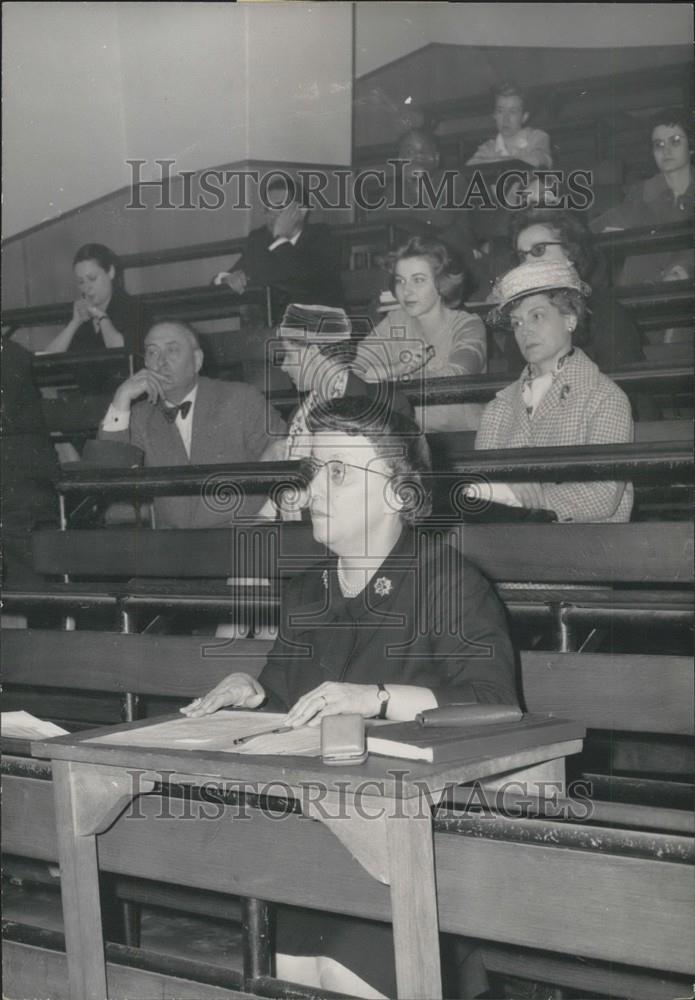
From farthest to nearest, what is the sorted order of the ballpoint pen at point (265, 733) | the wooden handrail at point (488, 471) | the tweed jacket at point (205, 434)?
the tweed jacket at point (205, 434) → the wooden handrail at point (488, 471) → the ballpoint pen at point (265, 733)

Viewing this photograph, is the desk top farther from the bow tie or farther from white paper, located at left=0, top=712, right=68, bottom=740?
the bow tie

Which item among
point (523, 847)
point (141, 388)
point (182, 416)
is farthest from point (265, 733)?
point (141, 388)

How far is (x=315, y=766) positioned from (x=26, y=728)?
31.7 inches

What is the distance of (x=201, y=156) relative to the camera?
Answer: 6.60 meters

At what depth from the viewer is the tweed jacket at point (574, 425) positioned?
271 cm

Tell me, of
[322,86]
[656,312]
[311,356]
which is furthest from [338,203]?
[656,312]

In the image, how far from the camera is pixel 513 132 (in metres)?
5.83

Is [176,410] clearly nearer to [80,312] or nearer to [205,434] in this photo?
[205,434]

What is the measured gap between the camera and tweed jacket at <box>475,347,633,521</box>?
8.88ft

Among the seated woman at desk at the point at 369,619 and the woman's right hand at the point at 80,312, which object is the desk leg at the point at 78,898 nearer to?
the seated woman at desk at the point at 369,619

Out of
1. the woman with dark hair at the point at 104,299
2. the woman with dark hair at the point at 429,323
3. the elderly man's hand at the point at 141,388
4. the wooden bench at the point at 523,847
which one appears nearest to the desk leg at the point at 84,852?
the wooden bench at the point at 523,847

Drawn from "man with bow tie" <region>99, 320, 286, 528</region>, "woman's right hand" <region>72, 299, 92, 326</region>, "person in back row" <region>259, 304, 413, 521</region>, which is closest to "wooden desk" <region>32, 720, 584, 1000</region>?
"person in back row" <region>259, 304, 413, 521</region>

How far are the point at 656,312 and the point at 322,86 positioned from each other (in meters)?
3.49

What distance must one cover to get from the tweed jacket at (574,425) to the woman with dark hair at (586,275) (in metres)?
0.19
